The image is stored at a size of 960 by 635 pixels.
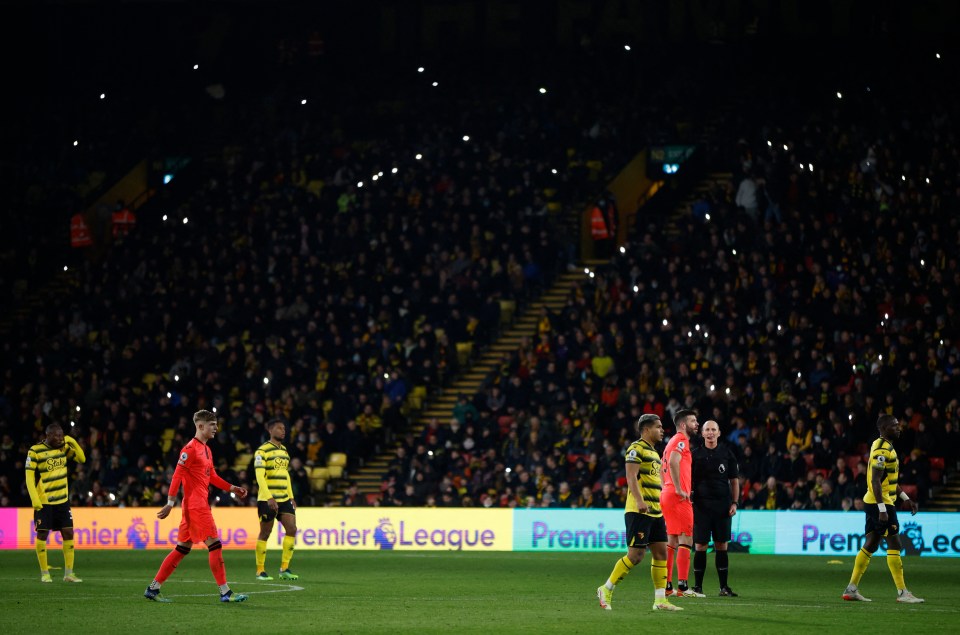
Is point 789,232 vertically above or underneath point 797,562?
above

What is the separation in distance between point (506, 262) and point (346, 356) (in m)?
4.79

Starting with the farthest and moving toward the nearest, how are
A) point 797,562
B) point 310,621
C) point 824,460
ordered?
1. point 824,460
2. point 797,562
3. point 310,621

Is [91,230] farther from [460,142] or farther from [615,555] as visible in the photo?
[615,555]

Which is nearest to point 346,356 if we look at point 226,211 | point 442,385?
point 442,385

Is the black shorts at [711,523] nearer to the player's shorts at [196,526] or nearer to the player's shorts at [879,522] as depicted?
the player's shorts at [879,522]

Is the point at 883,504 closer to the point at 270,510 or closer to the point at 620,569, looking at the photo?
the point at 620,569

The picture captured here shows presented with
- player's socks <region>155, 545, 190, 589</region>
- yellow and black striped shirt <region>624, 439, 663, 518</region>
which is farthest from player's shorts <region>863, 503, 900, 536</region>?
player's socks <region>155, 545, 190, 589</region>

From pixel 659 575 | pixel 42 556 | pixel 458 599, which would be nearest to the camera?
pixel 659 575

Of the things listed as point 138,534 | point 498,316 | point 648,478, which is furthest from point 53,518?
point 498,316

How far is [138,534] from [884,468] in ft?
56.9

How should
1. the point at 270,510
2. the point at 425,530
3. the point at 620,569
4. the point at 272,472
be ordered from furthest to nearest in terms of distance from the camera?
1. the point at 425,530
2. the point at 272,472
3. the point at 270,510
4. the point at 620,569

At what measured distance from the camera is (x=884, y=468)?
1791cm

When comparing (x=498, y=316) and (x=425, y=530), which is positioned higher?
(x=498, y=316)

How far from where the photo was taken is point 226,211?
135 ft
